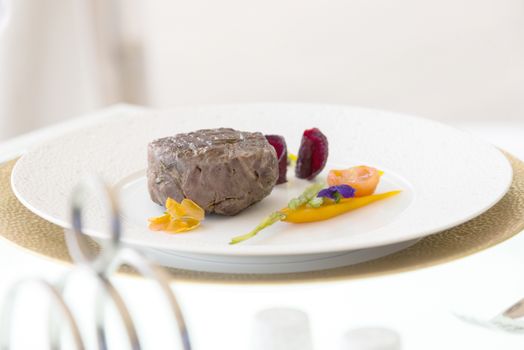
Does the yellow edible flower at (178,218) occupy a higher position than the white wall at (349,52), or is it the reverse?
the yellow edible flower at (178,218)

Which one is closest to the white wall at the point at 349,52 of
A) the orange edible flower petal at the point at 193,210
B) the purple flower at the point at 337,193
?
the purple flower at the point at 337,193

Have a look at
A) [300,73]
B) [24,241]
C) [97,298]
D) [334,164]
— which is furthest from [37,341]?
[300,73]

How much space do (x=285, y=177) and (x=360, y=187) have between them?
162 millimetres

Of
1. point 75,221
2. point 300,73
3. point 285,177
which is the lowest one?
point 300,73

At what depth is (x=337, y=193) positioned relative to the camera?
113cm

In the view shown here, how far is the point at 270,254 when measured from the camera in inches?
32.9

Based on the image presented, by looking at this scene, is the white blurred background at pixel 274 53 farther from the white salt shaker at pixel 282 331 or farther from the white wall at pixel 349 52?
the white salt shaker at pixel 282 331

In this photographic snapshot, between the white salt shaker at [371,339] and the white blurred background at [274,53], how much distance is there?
217 cm

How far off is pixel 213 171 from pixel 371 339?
0.34 metres

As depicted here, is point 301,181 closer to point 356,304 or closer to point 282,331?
point 356,304

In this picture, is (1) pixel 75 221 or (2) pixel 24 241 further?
(2) pixel 24 241

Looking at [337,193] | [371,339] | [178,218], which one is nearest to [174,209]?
[178,218]

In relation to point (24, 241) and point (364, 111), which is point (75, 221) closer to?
point (24, 241)

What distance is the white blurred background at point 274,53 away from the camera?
2898mm
